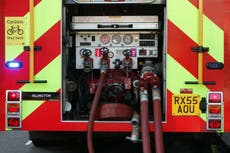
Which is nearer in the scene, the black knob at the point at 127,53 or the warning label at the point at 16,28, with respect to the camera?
the warning label at the point at 16,28

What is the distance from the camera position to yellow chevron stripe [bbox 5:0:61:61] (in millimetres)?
5023

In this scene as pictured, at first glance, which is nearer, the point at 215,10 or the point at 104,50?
the point at 215,10

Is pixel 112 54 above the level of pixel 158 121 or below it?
above

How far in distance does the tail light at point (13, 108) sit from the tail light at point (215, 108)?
5.79ft

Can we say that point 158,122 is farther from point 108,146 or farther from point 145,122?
point 108,146

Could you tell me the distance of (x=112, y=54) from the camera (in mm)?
5527

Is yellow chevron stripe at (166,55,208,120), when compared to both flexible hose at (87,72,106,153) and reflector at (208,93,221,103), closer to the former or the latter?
reflector at (208,93,221,103)

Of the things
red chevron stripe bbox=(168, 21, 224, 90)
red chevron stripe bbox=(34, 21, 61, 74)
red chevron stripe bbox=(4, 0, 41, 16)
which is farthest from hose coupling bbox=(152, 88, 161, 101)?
red chevron stripe bbox=(4, 0, 41, 16)

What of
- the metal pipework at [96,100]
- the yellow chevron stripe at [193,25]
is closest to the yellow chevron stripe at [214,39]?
the yellow chevron stripe at [193,25]

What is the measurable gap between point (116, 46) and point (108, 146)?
287 cm

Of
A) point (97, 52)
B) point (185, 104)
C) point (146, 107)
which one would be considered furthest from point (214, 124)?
point (97, 52)

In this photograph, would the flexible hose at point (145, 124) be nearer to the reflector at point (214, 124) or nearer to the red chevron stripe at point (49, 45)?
the reflector at point (214, 124)

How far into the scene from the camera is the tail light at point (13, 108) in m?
5.07

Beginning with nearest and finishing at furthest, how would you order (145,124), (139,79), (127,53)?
(145,124) < (139,79) < (127,53)
